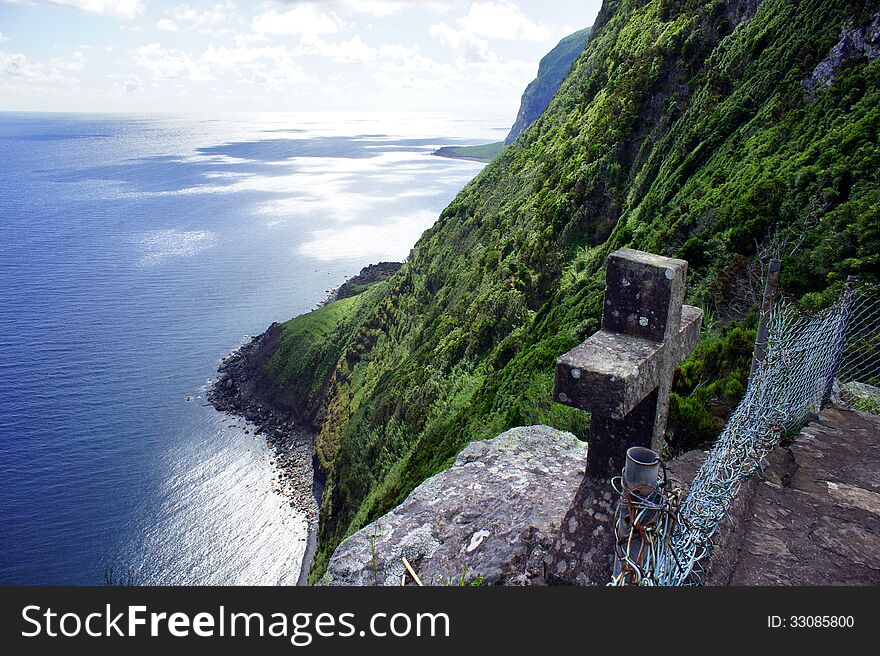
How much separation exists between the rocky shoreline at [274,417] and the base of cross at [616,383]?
4886 centimetres

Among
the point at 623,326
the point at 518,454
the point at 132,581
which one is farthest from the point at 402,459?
the point at 132,581

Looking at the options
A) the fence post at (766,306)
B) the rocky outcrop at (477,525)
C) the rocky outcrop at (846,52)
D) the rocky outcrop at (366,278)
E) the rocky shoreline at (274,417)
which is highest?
the rocky outcrop at (846,52)

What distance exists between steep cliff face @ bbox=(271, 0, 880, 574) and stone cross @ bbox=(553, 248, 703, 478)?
8.13 feet

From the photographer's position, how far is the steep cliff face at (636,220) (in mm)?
13758

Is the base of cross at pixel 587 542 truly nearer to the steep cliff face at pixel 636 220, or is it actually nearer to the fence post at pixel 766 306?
the steep cliff face at pixel 636 220

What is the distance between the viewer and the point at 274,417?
73812mm

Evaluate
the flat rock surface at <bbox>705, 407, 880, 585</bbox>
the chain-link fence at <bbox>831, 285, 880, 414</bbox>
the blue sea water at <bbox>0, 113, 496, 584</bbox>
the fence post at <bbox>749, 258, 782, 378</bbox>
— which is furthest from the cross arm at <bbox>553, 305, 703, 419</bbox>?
the blue sea water at <bbox>0, 113, 496, 584</bbox>

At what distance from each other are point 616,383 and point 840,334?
604 cm

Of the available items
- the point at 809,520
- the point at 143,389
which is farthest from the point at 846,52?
the point at 143,389

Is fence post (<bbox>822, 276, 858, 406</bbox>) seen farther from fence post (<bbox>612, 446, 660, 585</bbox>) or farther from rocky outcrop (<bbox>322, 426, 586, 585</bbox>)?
fence post (<bbox>612, 446, 660, 585</bbox>)

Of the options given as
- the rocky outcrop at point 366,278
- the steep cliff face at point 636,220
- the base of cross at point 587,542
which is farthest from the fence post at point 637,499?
the rocky outcrop at point 366,278

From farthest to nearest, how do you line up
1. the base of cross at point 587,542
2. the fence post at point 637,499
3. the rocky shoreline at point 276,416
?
the rocky shoreline at point 276,416
the base of cross at point 587,542
the fence post at point 637,499

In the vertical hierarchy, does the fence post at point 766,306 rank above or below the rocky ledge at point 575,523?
above

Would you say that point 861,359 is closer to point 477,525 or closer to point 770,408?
point 770,408
